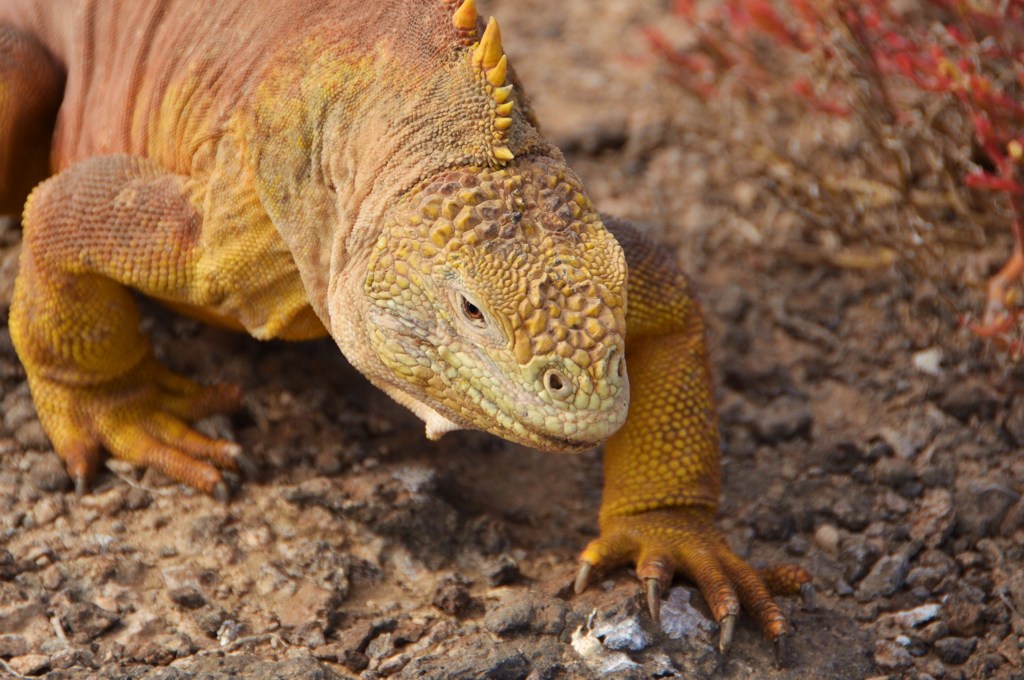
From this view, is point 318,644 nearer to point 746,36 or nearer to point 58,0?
point 58,0

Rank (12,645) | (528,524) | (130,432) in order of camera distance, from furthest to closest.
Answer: (528,524), (130,432), (12,645)

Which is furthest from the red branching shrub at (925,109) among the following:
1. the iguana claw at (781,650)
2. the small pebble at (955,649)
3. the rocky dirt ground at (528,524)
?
the iguana claw at (781,650)

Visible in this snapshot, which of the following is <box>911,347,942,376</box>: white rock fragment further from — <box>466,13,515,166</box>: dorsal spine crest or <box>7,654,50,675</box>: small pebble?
<box>7,654,50,675</box>: small pebble

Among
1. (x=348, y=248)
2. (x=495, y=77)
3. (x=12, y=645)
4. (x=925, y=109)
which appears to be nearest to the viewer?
(x=495, y=77)

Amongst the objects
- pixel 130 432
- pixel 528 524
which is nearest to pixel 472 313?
pixel 528 524

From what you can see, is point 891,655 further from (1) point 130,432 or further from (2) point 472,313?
(1) point 130,432

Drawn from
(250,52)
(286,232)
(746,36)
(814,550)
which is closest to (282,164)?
(286,232)

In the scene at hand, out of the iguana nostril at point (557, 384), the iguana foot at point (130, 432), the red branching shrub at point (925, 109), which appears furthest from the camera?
the red branching shrub at point (925, 109)

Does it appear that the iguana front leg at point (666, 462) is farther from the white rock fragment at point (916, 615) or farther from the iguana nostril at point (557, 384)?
the iguana nostril at point (557, 384)
